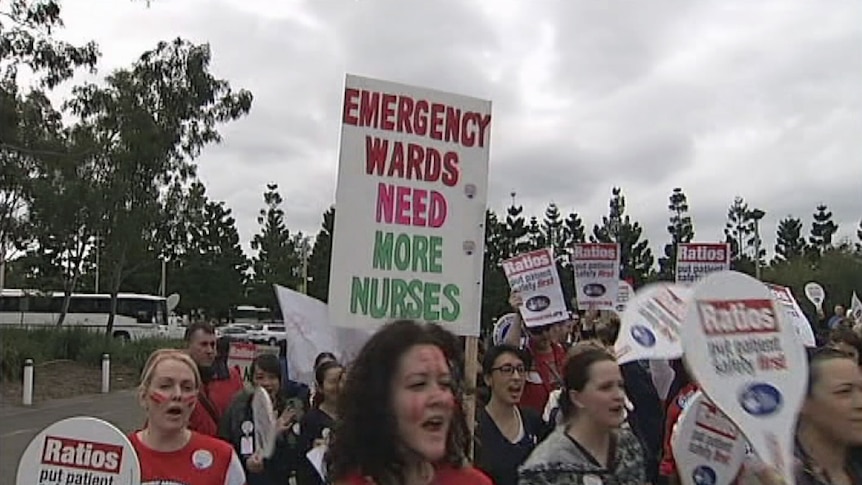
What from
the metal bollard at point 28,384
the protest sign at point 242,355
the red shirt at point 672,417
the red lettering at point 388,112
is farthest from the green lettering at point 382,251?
the metal bollard at point 28,384

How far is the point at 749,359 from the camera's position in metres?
3.46

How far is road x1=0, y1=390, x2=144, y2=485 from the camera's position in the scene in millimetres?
14992

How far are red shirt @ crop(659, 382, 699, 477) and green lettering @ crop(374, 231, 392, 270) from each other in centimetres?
162

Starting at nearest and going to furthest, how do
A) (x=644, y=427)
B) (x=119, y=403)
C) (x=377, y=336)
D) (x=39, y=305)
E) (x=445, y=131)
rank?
(x=377, y=336)
(x=445, y=131)
(x=644, y=427)
(x=119, y=403)
(x=39, y=305)

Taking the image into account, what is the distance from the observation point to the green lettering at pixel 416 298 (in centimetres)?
482

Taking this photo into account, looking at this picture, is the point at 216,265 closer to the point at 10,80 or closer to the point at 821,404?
the point at 10,80

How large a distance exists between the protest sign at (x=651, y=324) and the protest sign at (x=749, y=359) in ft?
7.42

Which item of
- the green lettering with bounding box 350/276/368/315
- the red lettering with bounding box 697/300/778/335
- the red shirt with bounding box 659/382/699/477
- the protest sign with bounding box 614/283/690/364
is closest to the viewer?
the red lettering with bounding box 697/300/778/335

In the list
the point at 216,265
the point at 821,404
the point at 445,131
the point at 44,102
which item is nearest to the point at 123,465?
the point at 445,131

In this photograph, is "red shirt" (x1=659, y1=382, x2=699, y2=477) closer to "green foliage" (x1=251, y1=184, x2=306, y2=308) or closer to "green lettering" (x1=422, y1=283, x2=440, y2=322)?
"green lettering" (x1=422, y1=283, x2=440, y2=322)

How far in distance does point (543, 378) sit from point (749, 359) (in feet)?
14.2

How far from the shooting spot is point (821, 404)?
12.1 ft

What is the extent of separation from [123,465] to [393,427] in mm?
1510

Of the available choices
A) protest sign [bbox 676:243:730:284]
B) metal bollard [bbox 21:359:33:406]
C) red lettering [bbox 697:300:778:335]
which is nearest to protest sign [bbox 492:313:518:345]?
protest sign [bbox 676:243:730:284]
